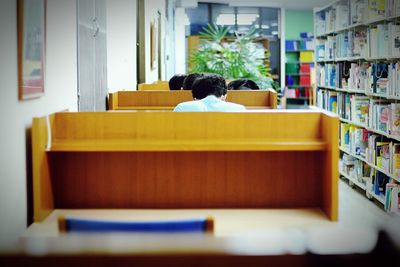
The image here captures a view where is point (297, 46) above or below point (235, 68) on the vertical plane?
above

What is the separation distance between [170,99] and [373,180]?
225cm

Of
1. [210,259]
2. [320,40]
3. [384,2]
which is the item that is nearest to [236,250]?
[210,259]

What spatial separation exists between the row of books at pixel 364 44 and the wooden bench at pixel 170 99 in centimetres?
118

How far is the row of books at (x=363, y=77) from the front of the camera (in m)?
5.25

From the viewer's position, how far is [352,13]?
21.7 feet

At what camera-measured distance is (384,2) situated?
18.4 feet

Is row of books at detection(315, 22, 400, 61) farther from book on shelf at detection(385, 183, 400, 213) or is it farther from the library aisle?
the library aisle

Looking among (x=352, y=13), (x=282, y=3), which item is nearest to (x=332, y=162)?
(x=352, y=13)

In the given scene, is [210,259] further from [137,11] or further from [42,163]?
[137,11]

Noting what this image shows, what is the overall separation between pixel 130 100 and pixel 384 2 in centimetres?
258

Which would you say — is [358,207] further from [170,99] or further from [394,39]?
[170,99]

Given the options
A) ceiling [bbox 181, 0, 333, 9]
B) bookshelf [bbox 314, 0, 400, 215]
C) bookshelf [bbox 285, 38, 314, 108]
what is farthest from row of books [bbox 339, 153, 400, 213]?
bookshelf [bbox 285, 38, 314, 108]

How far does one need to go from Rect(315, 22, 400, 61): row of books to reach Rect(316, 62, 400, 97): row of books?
0.36ft

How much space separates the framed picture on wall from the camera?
2521 mm
